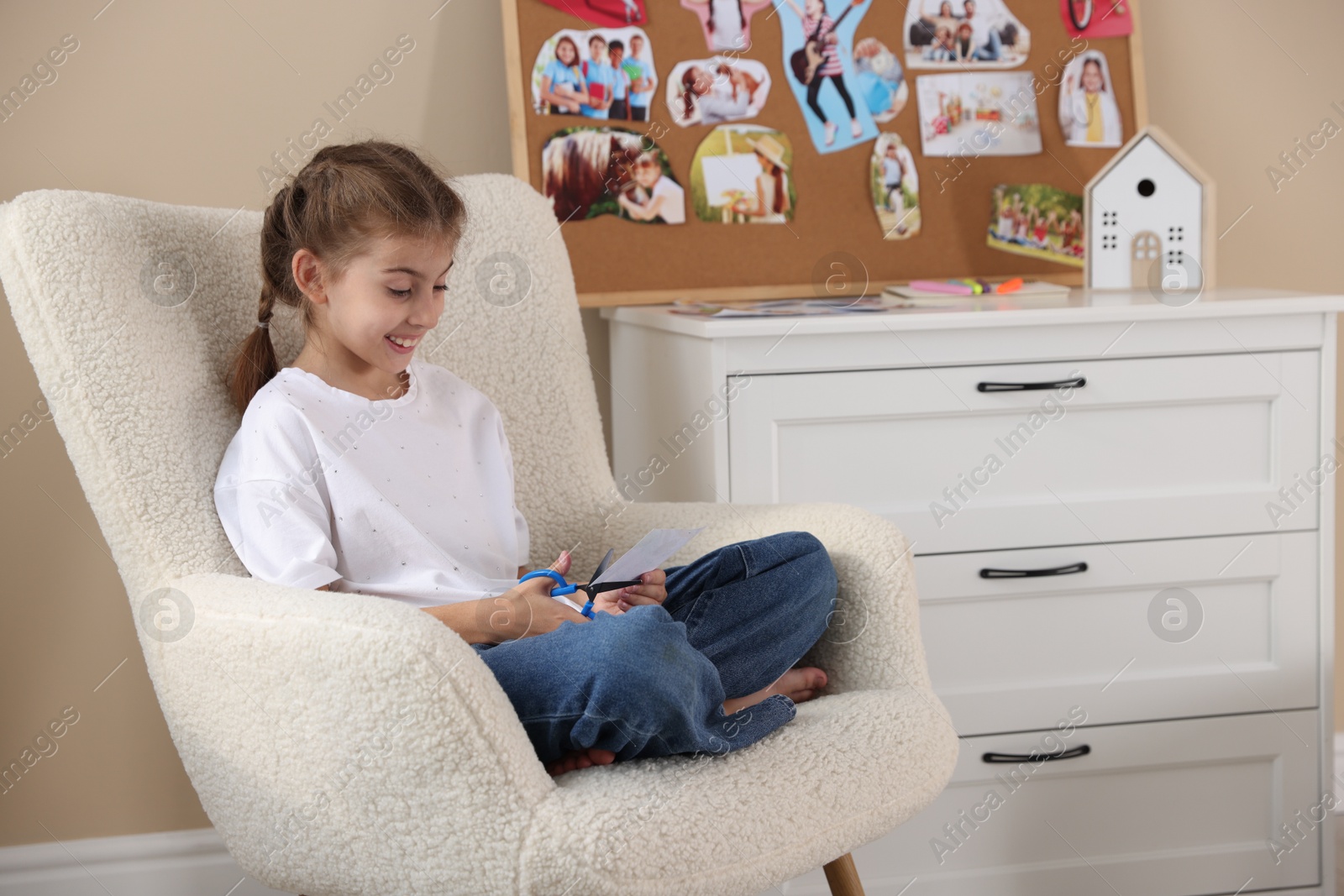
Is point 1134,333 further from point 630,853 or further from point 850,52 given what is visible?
point 630,853

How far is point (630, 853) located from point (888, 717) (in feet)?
0.86

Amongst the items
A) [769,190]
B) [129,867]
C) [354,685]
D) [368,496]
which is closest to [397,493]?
[368,496]

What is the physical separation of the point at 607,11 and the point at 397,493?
0.76 m

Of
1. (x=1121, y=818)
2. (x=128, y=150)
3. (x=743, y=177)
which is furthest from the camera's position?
(x=743, y=177)

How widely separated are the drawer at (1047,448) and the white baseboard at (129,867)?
885 mm

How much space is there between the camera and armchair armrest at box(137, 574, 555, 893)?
2.33 feet

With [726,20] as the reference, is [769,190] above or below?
below

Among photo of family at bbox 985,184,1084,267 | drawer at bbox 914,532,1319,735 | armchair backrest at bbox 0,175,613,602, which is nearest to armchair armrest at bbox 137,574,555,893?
armchair backrest at bbox 0,175,613,602

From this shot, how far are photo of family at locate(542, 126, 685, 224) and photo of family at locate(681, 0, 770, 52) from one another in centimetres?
16

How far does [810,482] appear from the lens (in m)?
1.21

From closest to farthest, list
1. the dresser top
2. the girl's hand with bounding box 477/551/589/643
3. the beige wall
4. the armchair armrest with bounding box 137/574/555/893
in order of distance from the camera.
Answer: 1. the armchair armrest with bounding box 137/574/555/893
2. the girl's hand with bounding box 477/551/589/643
3. the dresser top
4. the beige wall

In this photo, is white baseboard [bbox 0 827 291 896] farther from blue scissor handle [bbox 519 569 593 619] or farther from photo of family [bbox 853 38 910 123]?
photo of family [bbox 853 38 910 123]

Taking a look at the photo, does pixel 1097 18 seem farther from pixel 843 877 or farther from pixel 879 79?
pixel 843 877

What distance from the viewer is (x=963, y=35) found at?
1.53 meters
